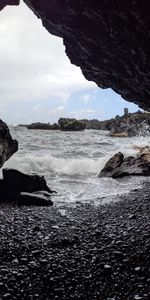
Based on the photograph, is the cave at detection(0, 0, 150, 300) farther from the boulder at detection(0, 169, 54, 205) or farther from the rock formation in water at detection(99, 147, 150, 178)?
the rock formation in water at detection(99, 147, 150, 178)

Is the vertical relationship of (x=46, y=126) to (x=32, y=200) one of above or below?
above

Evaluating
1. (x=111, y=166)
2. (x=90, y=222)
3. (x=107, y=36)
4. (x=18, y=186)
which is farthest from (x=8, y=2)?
(x=111, y=166)

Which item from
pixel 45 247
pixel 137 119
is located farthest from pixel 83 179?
pixel 137 119

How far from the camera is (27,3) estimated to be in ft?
39.9

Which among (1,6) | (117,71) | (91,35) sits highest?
(1,6)

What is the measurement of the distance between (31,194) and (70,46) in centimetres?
568

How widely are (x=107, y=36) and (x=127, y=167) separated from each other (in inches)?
465

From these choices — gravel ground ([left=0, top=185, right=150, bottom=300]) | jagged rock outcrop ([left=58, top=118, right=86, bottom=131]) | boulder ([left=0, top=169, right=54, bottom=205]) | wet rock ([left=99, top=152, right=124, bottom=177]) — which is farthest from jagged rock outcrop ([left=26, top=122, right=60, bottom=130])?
gravel ground ([left=0, top=185, right=150, bottom=300])

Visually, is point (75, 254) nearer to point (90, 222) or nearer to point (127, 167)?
point (90, 222)

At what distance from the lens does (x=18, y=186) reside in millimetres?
14234

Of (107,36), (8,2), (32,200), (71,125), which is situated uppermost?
(8,2)

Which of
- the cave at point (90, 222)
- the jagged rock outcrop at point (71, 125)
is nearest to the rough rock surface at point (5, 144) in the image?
the cave at point (90, 222)

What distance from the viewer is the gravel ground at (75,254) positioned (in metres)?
6.21

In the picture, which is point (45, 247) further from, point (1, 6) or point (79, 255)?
point (1, 6)
